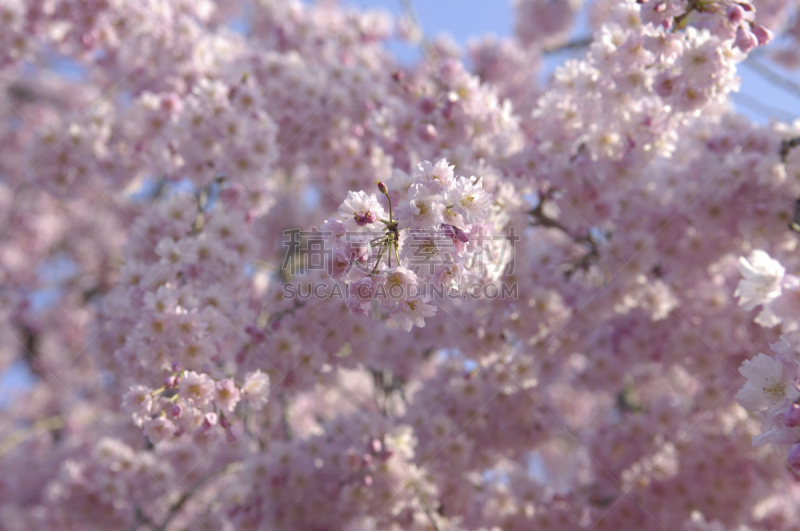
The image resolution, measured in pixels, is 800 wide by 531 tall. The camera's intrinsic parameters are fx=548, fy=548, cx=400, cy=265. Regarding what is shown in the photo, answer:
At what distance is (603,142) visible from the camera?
343 centimetres

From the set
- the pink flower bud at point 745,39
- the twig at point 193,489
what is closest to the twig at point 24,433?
the twig at point 193,489

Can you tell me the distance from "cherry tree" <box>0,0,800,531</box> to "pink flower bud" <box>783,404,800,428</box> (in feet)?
0.47

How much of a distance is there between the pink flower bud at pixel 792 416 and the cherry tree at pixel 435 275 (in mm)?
144

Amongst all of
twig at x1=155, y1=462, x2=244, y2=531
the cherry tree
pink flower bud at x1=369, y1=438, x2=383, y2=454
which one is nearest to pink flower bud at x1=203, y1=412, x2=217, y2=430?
the cherry tree

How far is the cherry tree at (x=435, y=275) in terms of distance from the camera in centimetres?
268

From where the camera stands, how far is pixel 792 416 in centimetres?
165

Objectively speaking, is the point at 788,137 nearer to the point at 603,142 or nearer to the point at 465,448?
the point at 603,142

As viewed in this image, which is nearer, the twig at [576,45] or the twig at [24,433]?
the twig at [24,433]

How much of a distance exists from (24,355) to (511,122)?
845cm

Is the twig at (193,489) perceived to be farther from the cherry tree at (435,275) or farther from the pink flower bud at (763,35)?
the pink flower bud at (763,35)

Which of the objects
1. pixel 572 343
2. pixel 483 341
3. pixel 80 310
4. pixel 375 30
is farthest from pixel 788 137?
pixel 80 310

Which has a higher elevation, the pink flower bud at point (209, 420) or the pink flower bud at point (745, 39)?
the pink flower bud at point (745, 39)

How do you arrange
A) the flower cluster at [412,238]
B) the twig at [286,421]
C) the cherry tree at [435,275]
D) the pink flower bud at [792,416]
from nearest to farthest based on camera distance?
the pink flower bud at [792,416] < the flower cluster at [412,238] < the cherry tree at [435,275] < the twig at [286,421]

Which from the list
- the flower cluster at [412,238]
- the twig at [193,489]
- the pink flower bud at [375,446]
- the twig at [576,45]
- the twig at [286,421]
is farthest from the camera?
the twig at [576,45]
